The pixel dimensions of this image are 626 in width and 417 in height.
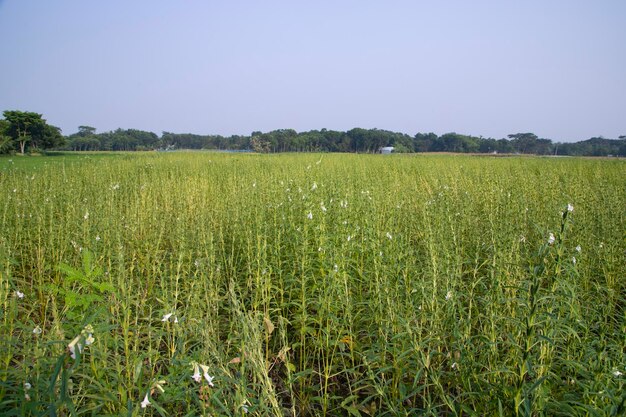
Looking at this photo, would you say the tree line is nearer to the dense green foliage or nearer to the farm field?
the dense green foliage

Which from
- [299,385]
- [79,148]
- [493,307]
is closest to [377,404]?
[299,385]

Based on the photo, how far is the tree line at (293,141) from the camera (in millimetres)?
57250

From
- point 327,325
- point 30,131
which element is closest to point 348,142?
point 30,131

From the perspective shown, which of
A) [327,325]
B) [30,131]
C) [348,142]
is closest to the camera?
[327,325]

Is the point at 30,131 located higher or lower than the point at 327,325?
higher

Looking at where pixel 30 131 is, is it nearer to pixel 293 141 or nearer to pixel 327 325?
pixel 293 141

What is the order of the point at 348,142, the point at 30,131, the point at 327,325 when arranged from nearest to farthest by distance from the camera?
the point at 327,325, the point at 30,131, the point at 348,142

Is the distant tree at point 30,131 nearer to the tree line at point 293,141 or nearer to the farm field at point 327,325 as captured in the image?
the tree line at point 293,141

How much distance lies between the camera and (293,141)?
73.6m

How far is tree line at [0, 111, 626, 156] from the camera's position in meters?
57.2

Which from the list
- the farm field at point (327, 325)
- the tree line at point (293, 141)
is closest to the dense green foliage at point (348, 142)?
the tree line at point (293, 141)

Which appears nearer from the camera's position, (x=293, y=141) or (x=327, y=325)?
(x=327, y=325)

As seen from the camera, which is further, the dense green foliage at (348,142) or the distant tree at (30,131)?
the dense green foliage at (348,142)

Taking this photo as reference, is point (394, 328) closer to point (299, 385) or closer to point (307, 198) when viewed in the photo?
point (299, 385)
